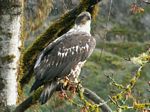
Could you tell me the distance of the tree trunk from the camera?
8.15 metres

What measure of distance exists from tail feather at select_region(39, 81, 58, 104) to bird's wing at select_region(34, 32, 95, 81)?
92 mm

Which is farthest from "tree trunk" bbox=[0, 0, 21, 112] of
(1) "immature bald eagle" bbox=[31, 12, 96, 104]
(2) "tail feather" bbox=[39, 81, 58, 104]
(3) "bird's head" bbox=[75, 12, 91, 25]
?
(3) "bird's head" bbox=[75, 12, 91, 25]

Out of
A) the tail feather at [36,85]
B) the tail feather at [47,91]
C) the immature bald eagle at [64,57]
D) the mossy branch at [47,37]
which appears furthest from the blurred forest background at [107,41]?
the tail feather at [36,85]

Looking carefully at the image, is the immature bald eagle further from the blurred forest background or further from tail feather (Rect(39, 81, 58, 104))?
the blurred forest background

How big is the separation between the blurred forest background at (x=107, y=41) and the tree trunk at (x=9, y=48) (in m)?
0.88

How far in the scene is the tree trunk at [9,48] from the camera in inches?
321

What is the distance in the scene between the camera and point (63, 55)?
8734 millimetres

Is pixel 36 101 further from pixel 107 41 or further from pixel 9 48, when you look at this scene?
pixel 107 41

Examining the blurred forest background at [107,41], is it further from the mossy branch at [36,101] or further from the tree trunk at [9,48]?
the mossy branch at [36,101]

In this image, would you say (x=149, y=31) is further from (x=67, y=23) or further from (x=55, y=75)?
(x=55, y=75)

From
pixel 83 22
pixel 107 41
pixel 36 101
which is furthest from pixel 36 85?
pixel 107 41

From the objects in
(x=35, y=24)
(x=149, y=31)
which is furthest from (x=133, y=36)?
(x=35, y=24)

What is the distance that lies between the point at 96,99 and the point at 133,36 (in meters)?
7.45

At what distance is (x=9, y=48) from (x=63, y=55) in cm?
78
